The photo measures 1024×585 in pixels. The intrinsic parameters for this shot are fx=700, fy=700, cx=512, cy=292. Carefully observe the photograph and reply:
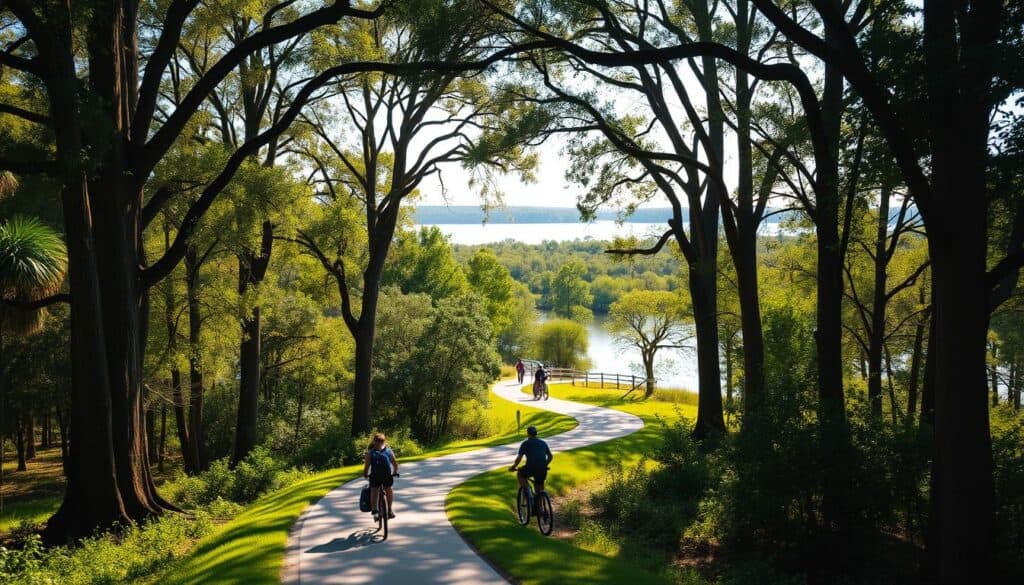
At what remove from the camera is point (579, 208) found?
20625 millimetres

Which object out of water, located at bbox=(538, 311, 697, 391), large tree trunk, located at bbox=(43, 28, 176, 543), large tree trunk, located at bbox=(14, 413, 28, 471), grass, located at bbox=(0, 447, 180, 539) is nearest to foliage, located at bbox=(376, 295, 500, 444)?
grass, located at bbox=(0, 447, 180, 539)

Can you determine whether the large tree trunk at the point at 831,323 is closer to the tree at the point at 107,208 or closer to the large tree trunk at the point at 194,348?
the tree at the point at 107,208

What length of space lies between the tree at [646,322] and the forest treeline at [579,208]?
18860 mm

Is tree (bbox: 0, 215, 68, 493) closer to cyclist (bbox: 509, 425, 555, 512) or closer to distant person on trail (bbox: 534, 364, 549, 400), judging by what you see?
cyclist (bbox: 509, 425, 555, 512)

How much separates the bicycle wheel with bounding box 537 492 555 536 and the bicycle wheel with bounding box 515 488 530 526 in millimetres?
345

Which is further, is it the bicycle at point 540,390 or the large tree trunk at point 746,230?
the bicycle at point 540,390

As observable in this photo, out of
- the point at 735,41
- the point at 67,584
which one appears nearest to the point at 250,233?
the point at 67,584

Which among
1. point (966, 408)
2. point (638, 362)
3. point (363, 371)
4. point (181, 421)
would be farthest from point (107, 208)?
point (638, 362)

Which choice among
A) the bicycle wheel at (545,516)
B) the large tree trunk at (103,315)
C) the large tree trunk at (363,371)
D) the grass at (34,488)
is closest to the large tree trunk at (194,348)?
the grass at (34,488)

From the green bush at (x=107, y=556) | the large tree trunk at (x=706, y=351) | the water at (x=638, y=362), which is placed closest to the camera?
the green bush at (x=107, y=556)

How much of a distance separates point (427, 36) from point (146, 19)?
1097 centimetres

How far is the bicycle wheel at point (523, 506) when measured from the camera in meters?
12.0

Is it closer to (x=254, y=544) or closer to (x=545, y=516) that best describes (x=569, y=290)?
(x=545, y=516)

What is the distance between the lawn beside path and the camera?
873cm
